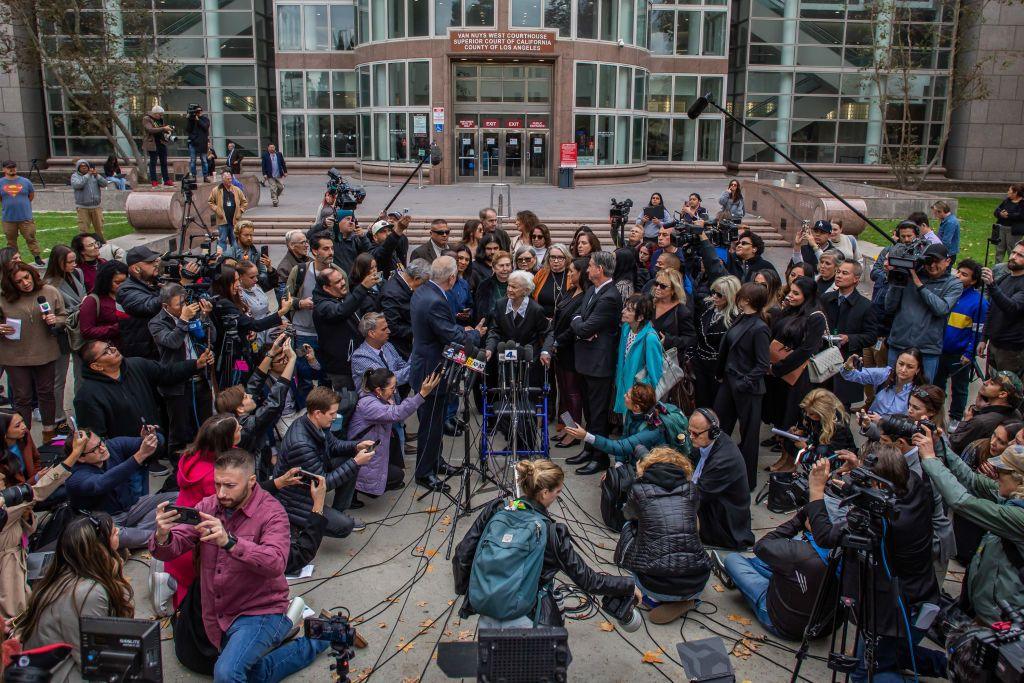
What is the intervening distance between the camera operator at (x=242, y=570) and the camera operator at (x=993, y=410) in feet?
16.7

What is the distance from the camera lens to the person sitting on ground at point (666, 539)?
5.39m

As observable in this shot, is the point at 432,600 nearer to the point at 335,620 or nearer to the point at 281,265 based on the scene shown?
the point at 335,620

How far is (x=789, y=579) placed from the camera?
5.21 meters

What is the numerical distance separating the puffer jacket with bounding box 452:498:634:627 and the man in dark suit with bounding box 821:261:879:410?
4.94m

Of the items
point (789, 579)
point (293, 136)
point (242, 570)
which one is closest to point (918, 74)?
point (293, 136)

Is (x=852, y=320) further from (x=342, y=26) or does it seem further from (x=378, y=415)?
(x=342, y=26)

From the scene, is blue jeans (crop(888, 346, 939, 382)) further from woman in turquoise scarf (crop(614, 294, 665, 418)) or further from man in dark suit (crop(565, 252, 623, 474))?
man in dark suit (crop(565, 252, 623, 474))

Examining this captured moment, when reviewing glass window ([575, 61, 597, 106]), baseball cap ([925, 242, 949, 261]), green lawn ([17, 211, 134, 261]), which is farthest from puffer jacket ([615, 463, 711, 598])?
glass window ([575, 61, 597, 106])

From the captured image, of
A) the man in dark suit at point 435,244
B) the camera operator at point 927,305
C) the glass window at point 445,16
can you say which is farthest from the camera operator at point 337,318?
the glass window at point 445,16

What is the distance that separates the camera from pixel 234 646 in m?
4.50

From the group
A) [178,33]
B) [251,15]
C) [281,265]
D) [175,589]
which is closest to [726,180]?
[251,15]

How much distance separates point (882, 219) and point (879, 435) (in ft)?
56.8

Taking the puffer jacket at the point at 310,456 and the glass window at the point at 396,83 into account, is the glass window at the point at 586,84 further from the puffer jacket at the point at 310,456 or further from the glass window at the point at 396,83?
the puffer jacket at the point at 310,456

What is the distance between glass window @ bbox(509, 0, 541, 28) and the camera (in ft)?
91.4
